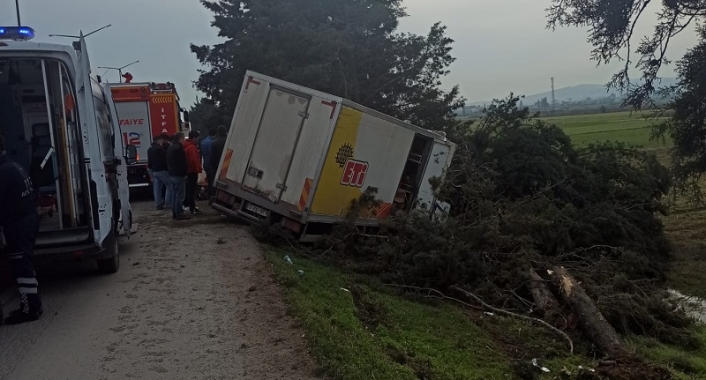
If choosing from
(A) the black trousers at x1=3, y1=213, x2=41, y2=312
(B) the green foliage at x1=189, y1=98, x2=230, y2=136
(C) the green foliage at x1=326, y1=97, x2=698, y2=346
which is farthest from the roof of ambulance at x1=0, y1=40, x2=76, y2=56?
(B) the green foliage at x1=189, y1=98, x2=230, y2=136

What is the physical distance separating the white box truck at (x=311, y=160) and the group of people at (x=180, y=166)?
89 centimetres

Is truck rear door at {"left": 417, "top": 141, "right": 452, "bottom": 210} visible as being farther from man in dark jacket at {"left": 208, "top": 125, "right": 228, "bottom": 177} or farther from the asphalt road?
man in dark jacket at {"left": 208, "top": 125, "right": 228, "bottom": 177}

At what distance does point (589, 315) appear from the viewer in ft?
25.9

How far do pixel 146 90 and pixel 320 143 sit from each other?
368 inches

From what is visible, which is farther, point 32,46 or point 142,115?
point 142,115

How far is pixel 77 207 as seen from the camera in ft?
24.1

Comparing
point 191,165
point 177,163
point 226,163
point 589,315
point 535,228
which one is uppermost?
point 535,228

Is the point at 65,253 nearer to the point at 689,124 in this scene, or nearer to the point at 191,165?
the point at 191,165

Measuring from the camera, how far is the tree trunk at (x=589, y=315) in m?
7.29

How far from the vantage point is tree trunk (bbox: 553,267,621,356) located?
7289 millimetres

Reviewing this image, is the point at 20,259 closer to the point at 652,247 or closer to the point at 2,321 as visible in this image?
the point at 2,321

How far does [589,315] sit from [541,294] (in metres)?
1.14

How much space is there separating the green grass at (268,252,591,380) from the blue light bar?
3794mm

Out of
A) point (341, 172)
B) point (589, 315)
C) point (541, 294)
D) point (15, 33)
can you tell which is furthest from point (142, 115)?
point (589, 315)
